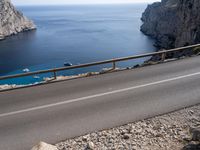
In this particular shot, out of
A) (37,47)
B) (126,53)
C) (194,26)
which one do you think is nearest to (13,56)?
(37,47)

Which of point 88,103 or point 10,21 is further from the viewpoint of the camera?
point 10,21

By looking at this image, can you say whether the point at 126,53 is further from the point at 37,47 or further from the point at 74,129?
the point at 74,129

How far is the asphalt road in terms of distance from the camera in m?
8.41

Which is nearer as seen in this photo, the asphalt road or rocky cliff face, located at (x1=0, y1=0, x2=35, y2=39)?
the asphalt road

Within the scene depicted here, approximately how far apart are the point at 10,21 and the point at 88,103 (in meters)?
137

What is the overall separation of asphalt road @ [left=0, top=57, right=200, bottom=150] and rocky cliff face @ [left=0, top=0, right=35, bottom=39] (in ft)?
375

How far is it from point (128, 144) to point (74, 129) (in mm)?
2069

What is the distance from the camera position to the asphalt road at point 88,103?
8.41 metres

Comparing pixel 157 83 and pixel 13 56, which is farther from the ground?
pixel 157 83

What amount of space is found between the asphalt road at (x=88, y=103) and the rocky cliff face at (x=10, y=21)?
114386 millimetres

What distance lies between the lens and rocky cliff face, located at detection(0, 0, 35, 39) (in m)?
126

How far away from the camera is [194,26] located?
38562 millimetres

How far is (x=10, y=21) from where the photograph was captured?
134m

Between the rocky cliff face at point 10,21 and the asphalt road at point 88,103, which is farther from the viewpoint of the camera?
the rocky cliff face at point 10,21
